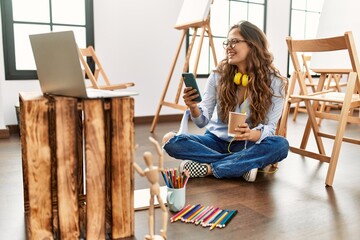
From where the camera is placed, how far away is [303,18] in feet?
17.9

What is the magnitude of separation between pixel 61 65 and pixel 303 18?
16.3 ft

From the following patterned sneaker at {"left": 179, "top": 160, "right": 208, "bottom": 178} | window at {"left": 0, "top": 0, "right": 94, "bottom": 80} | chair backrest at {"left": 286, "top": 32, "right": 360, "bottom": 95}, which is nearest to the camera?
chair backrest at {"left": 286, "top": 32, "right": 360, "bottom": 95}

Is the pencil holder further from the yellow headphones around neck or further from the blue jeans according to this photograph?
the yellow headphones around neck

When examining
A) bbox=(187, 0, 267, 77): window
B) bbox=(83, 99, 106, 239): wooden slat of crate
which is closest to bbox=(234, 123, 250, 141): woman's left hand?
bbox=(83, 99, 106, 239): wooden slat of crate

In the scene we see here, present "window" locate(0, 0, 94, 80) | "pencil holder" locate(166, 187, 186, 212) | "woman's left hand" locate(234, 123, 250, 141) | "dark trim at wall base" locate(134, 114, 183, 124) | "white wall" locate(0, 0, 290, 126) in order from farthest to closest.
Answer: "dark trim at wall base" locate(134, 114, 183, 124) → "white wall" locate(0, 0, 290, 126) → "window" locate(0, 0, 94, 80) → "woman's left hand" locate(234, 123, 250, 141) → "pencil holder" locate(166, 187, 186, 212)

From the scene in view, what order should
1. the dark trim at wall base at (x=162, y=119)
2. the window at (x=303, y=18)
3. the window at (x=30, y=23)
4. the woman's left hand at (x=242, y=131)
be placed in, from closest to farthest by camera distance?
the woman's left hand at (x=242, y=131) → the window at (x=30, y=23) → the dark trim at wall base at (x=162, y=119) → the window at (x=303, y=18)

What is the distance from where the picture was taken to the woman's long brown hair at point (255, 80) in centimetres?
196

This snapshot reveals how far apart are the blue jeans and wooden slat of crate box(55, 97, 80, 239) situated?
92 centimetres

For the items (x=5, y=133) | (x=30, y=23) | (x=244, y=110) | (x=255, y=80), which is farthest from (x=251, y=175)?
(x=30, y=23)

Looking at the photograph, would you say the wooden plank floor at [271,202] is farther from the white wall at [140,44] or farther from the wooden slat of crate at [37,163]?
the white wall at [140,44]

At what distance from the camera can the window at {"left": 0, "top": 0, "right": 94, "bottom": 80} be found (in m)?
3.36

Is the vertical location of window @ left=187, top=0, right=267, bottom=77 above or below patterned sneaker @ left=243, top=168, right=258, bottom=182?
above

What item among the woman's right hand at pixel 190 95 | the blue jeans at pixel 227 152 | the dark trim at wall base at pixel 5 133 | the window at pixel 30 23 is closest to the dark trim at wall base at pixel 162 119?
the window at pixel 30 23

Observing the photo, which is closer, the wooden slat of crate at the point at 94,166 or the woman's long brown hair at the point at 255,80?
the wooden slat of crate at the point at 94,166
